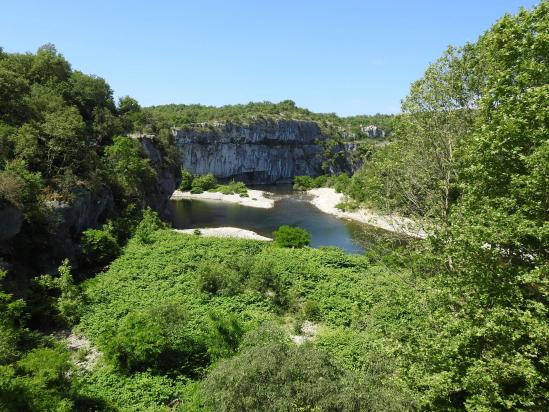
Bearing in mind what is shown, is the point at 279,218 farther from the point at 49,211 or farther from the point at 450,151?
the point at 450,151

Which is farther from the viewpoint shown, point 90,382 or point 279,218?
point 279,218

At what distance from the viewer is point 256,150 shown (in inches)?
4980

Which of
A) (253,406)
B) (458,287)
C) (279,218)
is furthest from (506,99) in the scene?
(279,218)

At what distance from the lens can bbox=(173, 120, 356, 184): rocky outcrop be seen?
11075cm

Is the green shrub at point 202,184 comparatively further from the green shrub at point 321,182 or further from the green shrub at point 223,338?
the green shrub at point 223,338

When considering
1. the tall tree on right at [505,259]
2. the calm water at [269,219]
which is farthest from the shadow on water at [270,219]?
the tall tree on right at [505,259]

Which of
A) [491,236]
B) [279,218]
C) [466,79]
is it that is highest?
[466,79]

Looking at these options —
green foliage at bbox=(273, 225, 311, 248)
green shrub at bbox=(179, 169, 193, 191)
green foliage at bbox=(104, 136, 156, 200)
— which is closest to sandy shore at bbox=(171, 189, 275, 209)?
green shrub at bbox=(179, 169, 193, 191)

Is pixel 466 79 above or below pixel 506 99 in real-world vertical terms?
above

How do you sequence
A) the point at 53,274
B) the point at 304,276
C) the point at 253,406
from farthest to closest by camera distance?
the point at 304,276 < the point at 53,274 < the point at 253,406

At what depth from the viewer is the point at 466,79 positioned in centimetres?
1568

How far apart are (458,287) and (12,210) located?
23.2 metres

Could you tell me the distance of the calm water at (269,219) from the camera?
5491 centimetres

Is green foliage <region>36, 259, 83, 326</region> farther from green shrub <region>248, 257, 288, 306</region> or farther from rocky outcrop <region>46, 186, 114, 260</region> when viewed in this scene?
green shrub <region>248, 257, 288, 306</region>
